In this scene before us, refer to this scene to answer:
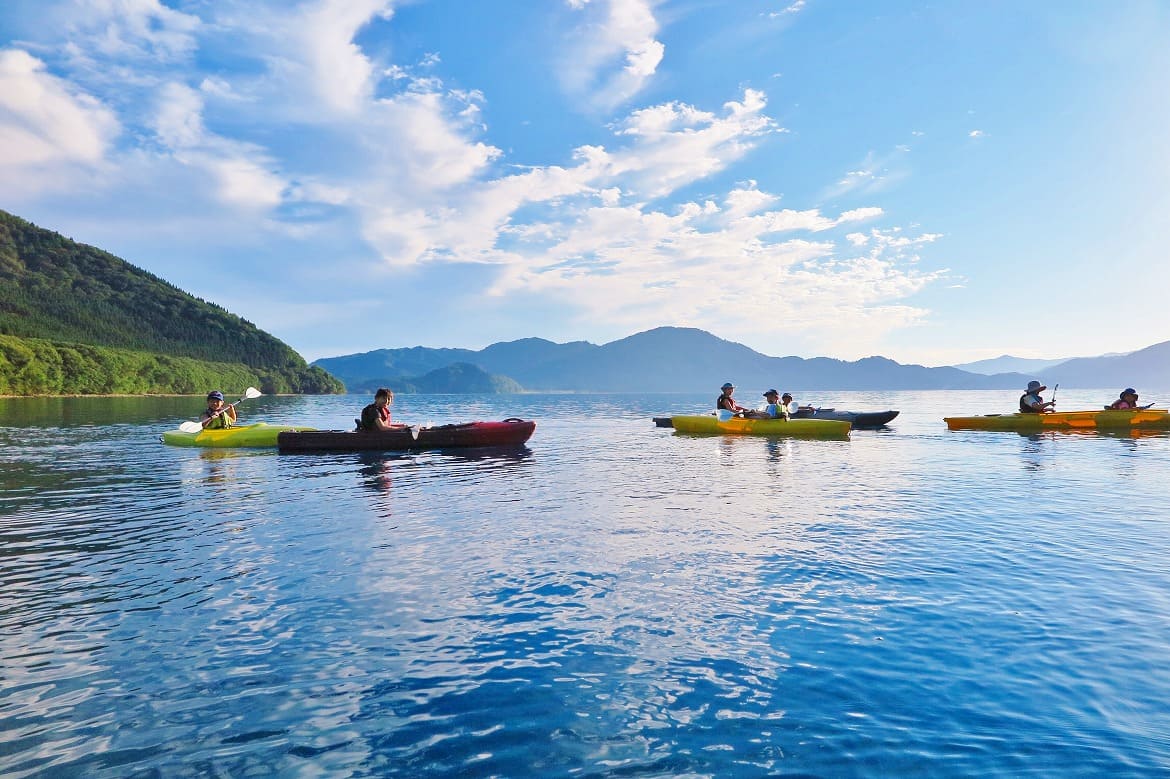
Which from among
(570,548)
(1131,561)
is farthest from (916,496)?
(570,548)

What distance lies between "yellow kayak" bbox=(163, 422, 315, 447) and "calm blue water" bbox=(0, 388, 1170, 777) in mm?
12794

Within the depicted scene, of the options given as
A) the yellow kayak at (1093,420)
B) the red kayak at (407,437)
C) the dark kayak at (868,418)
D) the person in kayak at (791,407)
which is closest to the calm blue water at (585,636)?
the red kayak at (407,437)

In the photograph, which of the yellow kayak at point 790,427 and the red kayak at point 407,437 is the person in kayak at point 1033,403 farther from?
the red kayak at point 407,437

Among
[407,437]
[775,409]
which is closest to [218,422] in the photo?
[407,437]

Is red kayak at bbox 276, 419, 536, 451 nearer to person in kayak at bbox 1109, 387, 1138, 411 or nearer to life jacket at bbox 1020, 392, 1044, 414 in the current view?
life jacket at bbox 1020, 392, 1044, 414

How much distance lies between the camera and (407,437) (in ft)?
94.9

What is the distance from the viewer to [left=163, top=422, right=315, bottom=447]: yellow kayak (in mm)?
30531

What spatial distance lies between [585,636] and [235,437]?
2875 centimetres

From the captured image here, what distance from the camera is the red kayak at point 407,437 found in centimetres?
2888

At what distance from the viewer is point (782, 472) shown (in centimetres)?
2364

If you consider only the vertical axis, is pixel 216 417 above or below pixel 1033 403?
below

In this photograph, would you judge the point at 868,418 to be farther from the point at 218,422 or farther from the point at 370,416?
the point at 218,422

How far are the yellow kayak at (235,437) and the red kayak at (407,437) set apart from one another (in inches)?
26.1

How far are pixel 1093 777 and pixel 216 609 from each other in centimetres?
1050
